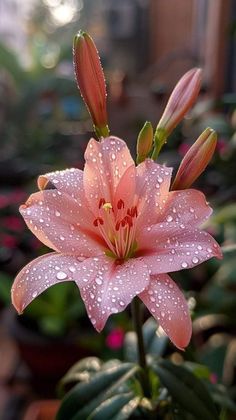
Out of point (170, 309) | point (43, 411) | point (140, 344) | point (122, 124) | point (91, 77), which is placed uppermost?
point (91, 77)

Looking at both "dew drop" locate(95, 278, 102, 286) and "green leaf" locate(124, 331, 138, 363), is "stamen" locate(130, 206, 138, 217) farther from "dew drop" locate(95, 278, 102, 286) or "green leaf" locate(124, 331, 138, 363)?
"green leaf" locate(124, 331, 138, 363)

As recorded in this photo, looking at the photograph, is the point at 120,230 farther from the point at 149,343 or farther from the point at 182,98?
the point at 149,343

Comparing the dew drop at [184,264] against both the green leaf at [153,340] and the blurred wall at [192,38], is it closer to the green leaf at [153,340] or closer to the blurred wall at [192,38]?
the green leaf at [153,340]

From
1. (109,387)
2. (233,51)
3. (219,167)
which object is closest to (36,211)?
(109,387)

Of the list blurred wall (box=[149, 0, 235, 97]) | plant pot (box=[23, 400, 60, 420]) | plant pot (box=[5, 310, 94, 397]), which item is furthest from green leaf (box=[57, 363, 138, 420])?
blurred wall (box=[149, 0, 235, 97])

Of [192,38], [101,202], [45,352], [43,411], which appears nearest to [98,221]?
[101,202]

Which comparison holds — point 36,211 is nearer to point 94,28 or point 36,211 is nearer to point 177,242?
point 177,242
